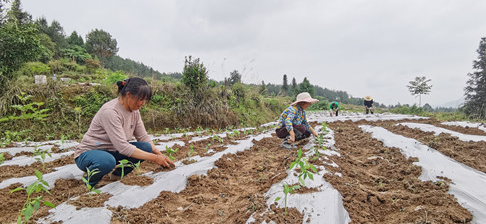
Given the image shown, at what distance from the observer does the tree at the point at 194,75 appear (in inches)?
282

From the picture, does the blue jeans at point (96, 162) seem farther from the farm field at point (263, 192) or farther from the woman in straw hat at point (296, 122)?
the woman in straw hat at point (296, 122)

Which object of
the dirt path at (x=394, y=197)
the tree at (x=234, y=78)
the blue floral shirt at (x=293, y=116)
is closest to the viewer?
the dirt path at (x=394, y=197)

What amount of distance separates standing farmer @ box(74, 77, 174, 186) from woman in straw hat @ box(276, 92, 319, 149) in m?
2.28

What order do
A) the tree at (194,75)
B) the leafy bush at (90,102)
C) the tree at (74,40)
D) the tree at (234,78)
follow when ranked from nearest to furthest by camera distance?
the leafy bush at (90,102) < the tree at (194,75) < the tree at (234,78) < the tree at (74,40)

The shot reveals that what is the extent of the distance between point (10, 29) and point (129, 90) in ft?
19.0

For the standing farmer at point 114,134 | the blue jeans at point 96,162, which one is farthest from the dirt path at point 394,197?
the blue jeans at point 96,162

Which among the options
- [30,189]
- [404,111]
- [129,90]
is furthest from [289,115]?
[404,111]

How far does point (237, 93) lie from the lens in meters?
9.12

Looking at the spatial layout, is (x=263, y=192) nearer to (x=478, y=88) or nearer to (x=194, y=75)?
(x=194, y=75)

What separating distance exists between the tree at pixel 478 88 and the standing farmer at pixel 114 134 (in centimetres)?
2866

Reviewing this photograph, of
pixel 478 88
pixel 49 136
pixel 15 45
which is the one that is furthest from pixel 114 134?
pixel 478 88

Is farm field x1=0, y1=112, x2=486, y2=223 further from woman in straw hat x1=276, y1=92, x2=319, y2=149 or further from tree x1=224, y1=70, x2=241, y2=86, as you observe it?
tree x1=224, y1=70, x2=241, y2=86

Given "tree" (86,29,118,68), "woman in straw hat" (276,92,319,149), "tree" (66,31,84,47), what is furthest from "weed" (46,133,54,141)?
"tree" (66,31,84,47)

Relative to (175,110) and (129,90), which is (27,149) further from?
(175,110)
